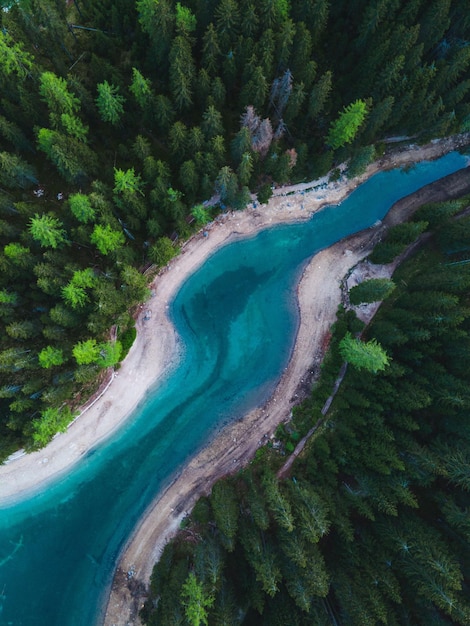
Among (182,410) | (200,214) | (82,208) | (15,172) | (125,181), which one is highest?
(15,172)

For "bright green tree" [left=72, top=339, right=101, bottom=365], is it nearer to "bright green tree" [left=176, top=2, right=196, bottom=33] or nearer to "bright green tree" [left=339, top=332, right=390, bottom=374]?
"bright green tree" [left=339, top=332, right=390, bottom=374]

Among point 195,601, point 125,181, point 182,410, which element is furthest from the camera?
point 182,410

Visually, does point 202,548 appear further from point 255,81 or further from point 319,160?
point 255,81

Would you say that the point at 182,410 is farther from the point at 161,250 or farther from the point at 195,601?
the point at 161,250

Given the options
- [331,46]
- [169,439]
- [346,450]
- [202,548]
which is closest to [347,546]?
[346,450]

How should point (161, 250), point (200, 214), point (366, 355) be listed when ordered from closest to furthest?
point (366, 355) → point (161, 250) → point (200, 214)

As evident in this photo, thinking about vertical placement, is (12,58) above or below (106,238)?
above

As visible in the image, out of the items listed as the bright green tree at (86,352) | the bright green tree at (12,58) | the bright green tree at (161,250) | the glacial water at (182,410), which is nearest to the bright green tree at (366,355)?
the glacial water at (182,410)

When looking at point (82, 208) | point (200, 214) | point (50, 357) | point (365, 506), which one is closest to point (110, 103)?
point (82, 208)
